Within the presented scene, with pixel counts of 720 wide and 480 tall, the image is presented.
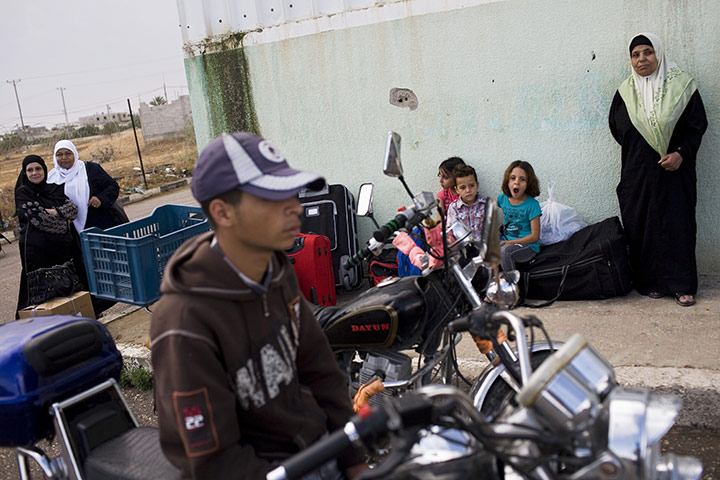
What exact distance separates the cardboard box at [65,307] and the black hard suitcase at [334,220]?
1821 millimetres

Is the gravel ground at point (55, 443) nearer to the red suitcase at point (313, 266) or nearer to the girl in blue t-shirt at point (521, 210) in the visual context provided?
the red suitcase at point (313, 266)

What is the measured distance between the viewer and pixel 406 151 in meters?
5.68

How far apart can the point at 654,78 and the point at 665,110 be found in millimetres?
257

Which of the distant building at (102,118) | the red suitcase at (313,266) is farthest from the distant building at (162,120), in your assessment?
the red suitcase at (313,266)

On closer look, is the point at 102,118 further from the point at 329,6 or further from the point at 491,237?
the point at 491,237

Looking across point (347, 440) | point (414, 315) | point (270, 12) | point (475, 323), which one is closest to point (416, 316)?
point (414, 315)

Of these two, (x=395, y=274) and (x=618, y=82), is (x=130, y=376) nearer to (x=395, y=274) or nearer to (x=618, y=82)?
(x=395, y=274)

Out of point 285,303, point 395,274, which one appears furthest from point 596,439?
point 395,274

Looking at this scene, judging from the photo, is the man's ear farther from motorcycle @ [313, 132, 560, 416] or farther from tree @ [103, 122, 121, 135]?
tree @ [103, 122, 121, 135]

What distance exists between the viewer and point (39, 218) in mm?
5645

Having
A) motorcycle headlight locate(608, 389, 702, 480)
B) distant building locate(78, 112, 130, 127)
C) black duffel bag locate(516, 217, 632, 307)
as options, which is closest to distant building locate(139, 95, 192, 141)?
distant building locate(78, 112, 130, 127)

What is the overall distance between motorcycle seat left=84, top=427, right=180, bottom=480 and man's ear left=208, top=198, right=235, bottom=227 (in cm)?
72

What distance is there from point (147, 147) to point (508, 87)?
35.4m

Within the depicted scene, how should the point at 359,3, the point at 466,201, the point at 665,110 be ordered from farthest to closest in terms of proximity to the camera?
the point at 359,3, the point at 466,201, the point at 665,110
